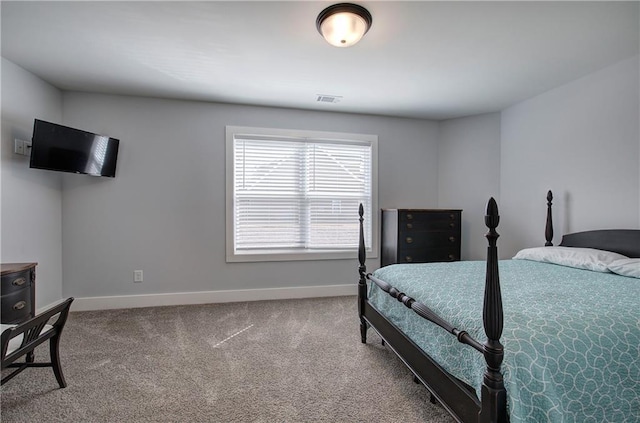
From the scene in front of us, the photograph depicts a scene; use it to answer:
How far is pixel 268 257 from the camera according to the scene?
373cm

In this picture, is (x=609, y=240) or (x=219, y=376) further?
(x=609, y=240)

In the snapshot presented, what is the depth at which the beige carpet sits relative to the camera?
5.53ft

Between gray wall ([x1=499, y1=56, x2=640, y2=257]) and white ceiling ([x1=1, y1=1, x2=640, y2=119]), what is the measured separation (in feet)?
0.70

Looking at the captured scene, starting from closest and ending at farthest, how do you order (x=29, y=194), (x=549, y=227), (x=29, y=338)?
(x=29, y=338) < (x=29, y=194) < (x=549, y=227)

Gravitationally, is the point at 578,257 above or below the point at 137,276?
above

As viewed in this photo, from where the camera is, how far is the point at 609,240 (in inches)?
102

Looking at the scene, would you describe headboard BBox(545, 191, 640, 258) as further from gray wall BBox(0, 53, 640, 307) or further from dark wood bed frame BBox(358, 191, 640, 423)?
gray wall BBox(0, 53, 640, 307)

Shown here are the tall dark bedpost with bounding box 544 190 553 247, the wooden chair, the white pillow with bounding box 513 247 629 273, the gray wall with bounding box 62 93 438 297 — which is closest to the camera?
the wooden chair

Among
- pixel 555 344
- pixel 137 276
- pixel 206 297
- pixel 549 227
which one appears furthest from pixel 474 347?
pixel 137 276

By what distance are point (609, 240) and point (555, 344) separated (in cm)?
220

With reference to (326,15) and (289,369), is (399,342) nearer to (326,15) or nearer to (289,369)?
(289,369)

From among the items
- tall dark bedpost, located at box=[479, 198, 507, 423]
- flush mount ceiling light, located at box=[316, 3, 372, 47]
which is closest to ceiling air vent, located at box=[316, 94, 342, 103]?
flush mount ceiling light, located at box=[316, 3, 372, 47]

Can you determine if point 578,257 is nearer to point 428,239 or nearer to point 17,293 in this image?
point 428,239

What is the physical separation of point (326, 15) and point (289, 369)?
243cm
